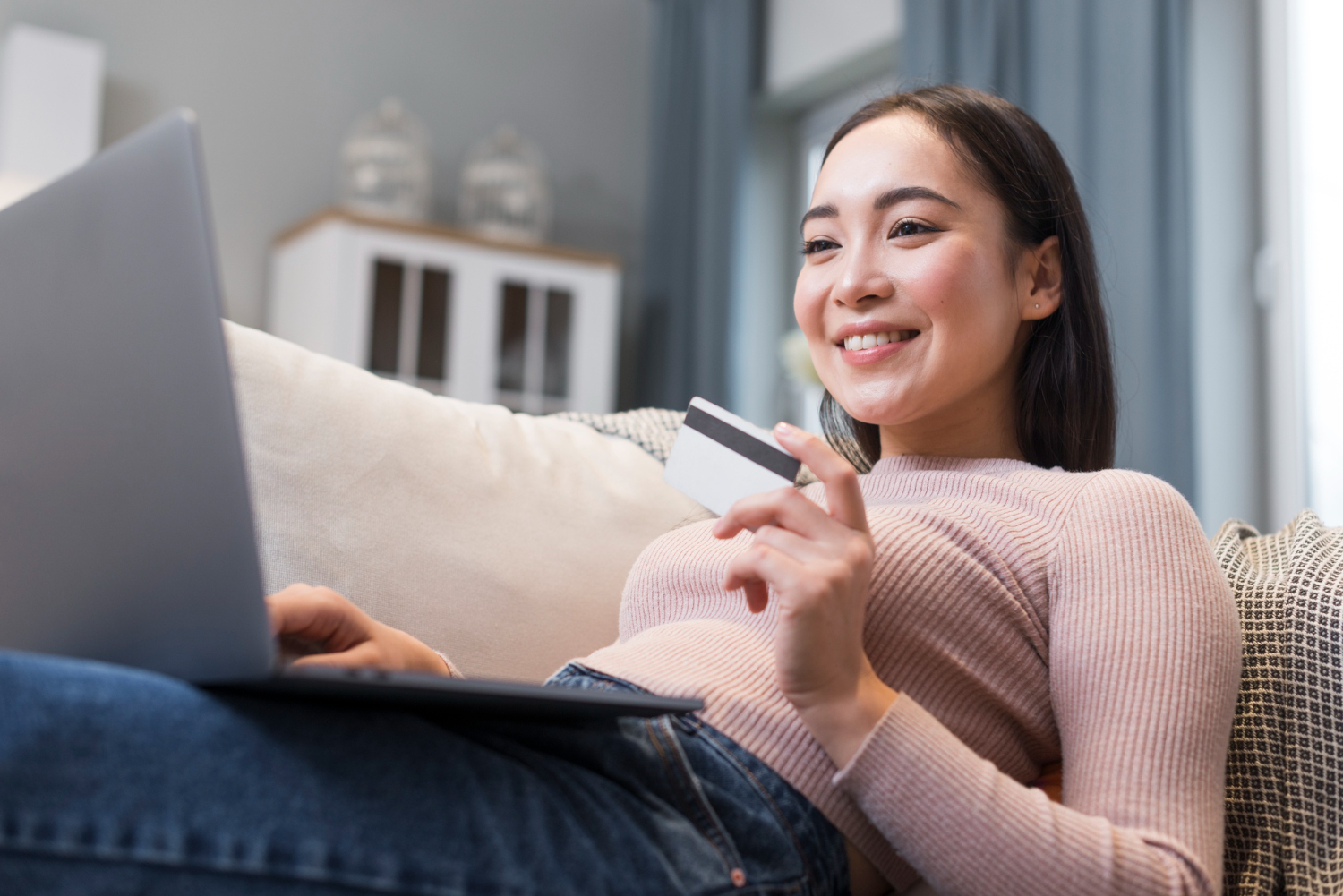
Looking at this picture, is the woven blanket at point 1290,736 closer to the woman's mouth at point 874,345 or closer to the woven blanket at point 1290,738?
the woven blanket at point 1290,738

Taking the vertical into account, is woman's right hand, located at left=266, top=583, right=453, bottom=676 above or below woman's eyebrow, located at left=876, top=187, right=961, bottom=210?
below

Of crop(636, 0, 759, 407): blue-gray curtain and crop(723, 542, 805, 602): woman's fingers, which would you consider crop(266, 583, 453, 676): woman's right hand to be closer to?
crop(723, 542, 805, 602): woman's fingers

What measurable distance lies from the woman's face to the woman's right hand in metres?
0.47

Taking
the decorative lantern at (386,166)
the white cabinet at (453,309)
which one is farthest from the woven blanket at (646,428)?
the decorative lantern at (386,166)

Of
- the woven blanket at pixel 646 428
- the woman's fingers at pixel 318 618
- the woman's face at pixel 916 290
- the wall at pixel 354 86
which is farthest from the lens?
the wall at pixel 354 86

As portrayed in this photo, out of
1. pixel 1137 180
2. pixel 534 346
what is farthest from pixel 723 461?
pixel 534 346

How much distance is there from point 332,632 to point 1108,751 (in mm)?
538

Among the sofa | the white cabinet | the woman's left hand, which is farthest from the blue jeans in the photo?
the white cabinet

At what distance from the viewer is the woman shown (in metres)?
0.53

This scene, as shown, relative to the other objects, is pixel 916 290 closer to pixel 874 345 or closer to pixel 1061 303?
pixel 874 345

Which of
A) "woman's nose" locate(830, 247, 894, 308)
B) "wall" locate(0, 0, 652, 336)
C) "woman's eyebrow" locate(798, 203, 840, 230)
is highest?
"wall" locate(0, 0, 652, 336)

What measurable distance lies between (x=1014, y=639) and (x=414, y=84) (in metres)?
3.31

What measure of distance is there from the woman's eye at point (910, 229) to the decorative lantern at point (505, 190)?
2.61m

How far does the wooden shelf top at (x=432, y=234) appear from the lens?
10.3ft
